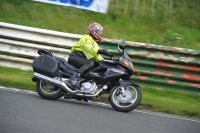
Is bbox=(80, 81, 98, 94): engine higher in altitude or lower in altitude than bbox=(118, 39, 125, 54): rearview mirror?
lower

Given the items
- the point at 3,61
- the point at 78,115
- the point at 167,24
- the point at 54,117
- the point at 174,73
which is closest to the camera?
the point at 54,117

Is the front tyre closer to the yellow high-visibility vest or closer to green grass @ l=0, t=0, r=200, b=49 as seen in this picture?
the yellow high-visibility vest

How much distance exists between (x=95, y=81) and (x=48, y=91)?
1024 millimetres

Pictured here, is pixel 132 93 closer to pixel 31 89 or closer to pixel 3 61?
pixel 31 89

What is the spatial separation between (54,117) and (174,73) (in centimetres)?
448

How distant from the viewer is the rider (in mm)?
8789

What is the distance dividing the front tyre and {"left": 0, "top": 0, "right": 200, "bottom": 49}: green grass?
3736mm

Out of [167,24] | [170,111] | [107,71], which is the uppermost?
[167,24]

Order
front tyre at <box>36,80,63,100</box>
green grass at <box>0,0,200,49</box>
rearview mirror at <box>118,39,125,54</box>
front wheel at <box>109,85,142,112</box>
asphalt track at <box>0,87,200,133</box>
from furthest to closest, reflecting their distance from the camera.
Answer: green grass at <box>0,0,200,49</box>, front tyre at <box>36,80,63,100</box>, rearview mirror at <box>118,39,125,54</box>, front wheel at <box>109,85,142,112</box>, asphalt track at <box>0,87,200,133</box>

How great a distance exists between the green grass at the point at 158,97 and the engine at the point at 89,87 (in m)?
0.94

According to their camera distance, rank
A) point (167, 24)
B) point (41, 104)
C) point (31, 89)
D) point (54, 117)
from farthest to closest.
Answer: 1. point (167, 24)
2. point (31, 89)
3. point (41, 104)
4. point (54, 117)

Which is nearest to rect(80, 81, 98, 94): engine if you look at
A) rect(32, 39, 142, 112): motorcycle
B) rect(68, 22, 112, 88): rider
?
rect(32, 39, 142, 112): motorcycle

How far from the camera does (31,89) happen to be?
32.1 feet

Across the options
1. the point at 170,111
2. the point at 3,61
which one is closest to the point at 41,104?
the point at 170,111
